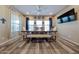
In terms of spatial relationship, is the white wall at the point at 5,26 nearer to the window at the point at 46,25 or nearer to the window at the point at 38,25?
the window at the point at 38,25

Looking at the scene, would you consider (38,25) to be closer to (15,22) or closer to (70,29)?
(15,22)

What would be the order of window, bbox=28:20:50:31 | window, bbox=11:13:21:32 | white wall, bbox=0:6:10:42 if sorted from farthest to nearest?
window, bbox=28:20:50:31, window, bbox=11:13:21:32, white wall, bbox=0:6:10:42

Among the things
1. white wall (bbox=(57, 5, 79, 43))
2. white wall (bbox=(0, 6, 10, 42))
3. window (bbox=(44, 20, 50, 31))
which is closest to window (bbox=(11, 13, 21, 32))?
white wall (bbox=(0, 6, 10, 42))

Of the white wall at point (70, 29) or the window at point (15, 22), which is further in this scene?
the window at point (15, 22)

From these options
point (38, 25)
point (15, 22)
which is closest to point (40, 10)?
point (38, 25)

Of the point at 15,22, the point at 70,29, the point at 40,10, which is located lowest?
the point at 70,29

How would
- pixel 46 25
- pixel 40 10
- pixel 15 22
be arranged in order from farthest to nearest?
1. pixel 40 10
2. pixel 46 25
3. pixel 15 22

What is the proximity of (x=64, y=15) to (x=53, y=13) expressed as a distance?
65 cm

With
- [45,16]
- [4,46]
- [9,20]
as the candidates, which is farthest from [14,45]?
[45,16]

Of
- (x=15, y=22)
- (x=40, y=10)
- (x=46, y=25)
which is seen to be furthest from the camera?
(x=40, y=10)

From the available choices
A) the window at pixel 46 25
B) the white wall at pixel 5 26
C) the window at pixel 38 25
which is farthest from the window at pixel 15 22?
the window at pixel 46 25

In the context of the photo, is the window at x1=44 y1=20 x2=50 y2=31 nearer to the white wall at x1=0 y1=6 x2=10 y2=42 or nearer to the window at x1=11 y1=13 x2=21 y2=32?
the window at x1=11 y1=13 x2=21 y2=32

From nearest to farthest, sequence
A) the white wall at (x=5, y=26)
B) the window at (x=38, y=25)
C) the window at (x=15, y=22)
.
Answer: the white wall at (x=5, y=26) < the window at (x=15, y=22) < the window at (x=38, y=25)
